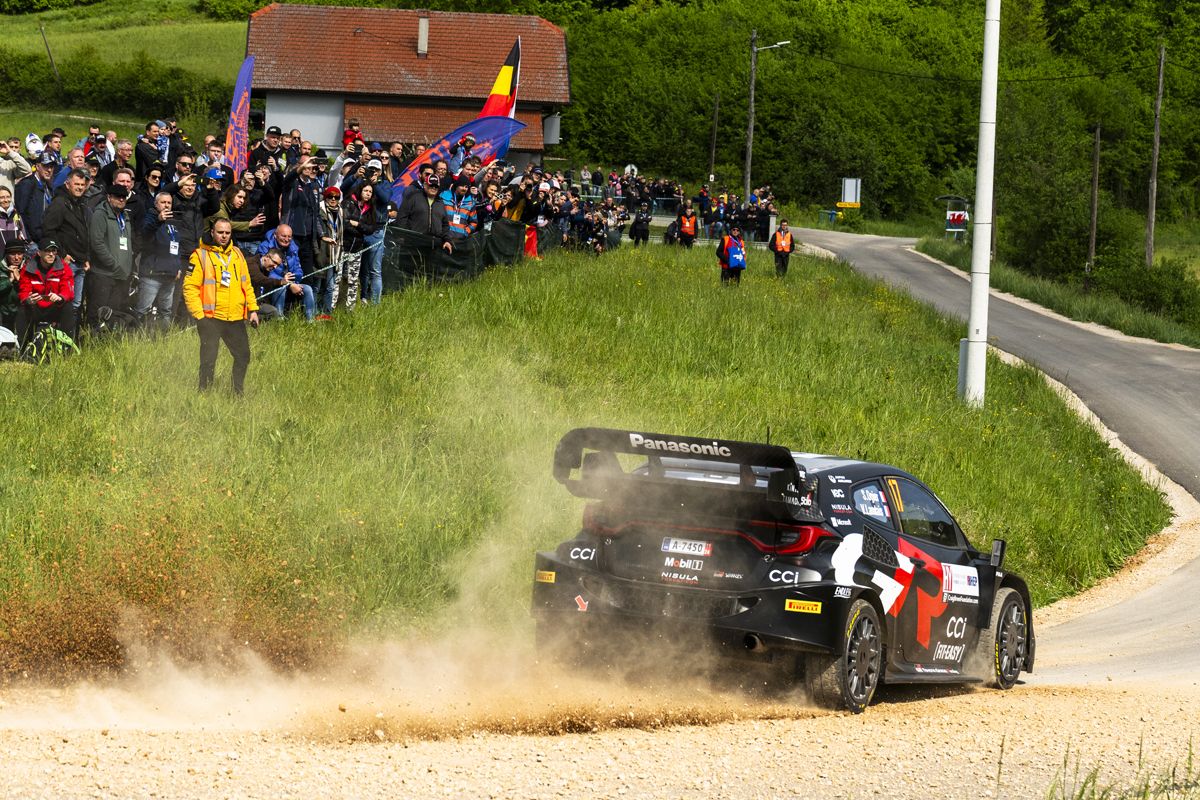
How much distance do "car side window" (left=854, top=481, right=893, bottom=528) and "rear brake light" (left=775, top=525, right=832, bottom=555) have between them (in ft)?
1.92

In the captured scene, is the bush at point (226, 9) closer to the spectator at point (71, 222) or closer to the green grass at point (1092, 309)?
the green grass at point (1092, 309)

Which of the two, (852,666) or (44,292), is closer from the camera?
(852,666)

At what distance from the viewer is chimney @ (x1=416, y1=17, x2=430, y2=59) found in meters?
→ 67.0

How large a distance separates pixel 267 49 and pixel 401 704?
61.5 metres

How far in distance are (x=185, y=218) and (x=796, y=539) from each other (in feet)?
34.9

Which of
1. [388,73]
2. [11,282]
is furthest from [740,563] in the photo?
[388,73]

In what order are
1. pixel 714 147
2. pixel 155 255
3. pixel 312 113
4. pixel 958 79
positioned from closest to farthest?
pixel 155 255
pixel 312 113
pixel 714 147
pixel 958 79

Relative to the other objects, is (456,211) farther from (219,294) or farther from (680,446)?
(680,446)

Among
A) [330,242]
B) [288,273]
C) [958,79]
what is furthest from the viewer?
[958,79]

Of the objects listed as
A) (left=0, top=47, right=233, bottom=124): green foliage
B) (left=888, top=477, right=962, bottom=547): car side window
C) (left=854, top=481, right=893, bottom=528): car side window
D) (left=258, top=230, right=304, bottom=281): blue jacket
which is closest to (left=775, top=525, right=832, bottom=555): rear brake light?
(left=854, top=481, right=893, bottom=528): car side window

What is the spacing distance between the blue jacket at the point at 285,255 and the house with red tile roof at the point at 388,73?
149ft

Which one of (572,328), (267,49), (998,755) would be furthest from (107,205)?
(267,49)

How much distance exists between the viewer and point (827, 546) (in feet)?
28.7

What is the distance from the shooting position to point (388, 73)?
6612 centimetres
